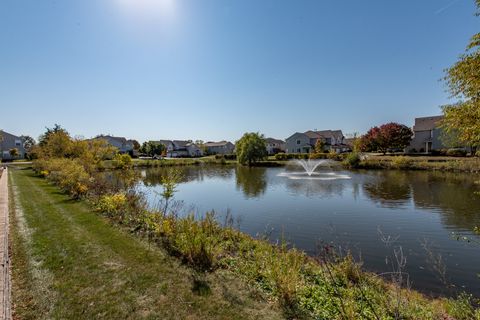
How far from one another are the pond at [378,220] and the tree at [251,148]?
28.8 meters

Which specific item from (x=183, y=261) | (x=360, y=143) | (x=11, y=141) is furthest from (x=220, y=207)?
(x=11, y=141)

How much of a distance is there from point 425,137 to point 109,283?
66.1 m

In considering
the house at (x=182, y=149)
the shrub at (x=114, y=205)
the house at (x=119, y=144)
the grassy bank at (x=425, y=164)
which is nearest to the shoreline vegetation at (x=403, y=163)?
the grassy bank at (x=425, y=164)

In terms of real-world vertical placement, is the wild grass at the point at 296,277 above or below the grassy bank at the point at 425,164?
below

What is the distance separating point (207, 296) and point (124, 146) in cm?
9459

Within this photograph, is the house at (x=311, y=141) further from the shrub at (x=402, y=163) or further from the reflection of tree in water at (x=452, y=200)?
the reflection of tree in water at (x=452, y=200)

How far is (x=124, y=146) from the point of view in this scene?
91188 millimetres

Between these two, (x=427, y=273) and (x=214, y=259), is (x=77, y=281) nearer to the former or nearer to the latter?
(x=214, y=259)

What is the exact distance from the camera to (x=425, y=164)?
1518 inches

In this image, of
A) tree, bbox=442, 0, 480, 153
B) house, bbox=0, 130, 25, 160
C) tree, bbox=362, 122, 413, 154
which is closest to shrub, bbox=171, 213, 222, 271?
tree, bbox=442, 0, 480, 153

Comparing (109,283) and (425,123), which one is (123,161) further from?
(425,123)

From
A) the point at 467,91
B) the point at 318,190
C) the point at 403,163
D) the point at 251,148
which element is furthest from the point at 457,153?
the point at 467,91

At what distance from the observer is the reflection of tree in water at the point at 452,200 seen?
46.1 feet

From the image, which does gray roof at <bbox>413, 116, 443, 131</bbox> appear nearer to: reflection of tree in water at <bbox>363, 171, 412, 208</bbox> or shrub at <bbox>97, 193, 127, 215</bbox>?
reflection of tree in water at <bbox>363, 171, 412, 208</bbox>
